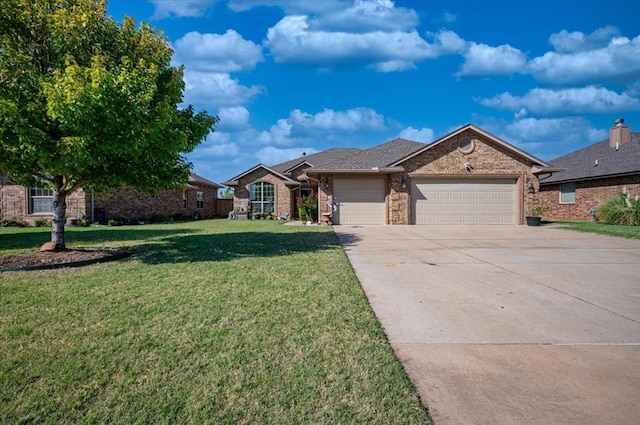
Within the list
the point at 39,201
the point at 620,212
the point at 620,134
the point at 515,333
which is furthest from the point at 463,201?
the point at 39,201

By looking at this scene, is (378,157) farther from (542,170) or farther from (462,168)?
(542,170)

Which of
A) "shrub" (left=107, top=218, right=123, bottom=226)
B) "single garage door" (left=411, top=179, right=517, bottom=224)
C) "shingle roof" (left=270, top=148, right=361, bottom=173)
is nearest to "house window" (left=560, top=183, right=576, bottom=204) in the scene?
"single garage door" (left=411, top=179, right=517, bottom=224)

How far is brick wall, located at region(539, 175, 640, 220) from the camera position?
19117mm

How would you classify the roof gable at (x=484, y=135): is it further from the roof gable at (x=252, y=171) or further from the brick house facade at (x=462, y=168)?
the roof gable at (x=252, y=171)

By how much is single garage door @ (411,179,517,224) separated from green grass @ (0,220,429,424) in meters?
12.1

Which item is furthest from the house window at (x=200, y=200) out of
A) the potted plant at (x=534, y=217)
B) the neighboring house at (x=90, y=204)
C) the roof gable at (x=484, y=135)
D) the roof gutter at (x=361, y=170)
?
the potted plant at (x=534, y=217)

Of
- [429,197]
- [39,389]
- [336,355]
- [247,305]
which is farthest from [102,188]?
[429,197]

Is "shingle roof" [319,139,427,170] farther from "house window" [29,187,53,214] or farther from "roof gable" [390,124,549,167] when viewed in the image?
"house window" [29,187,53,214]

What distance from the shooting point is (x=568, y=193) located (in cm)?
2316

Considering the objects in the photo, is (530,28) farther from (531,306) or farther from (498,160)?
(531,306)

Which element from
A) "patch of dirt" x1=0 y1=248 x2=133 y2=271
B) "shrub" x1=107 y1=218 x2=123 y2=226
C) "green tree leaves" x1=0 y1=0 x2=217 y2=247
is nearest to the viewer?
"green tree leaves" x1=0 y1=0 x2=217 y2=247

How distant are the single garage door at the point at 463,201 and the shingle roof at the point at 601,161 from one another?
25.5ft

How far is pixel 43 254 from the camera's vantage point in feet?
26.0

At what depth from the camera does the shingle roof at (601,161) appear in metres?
19.4
